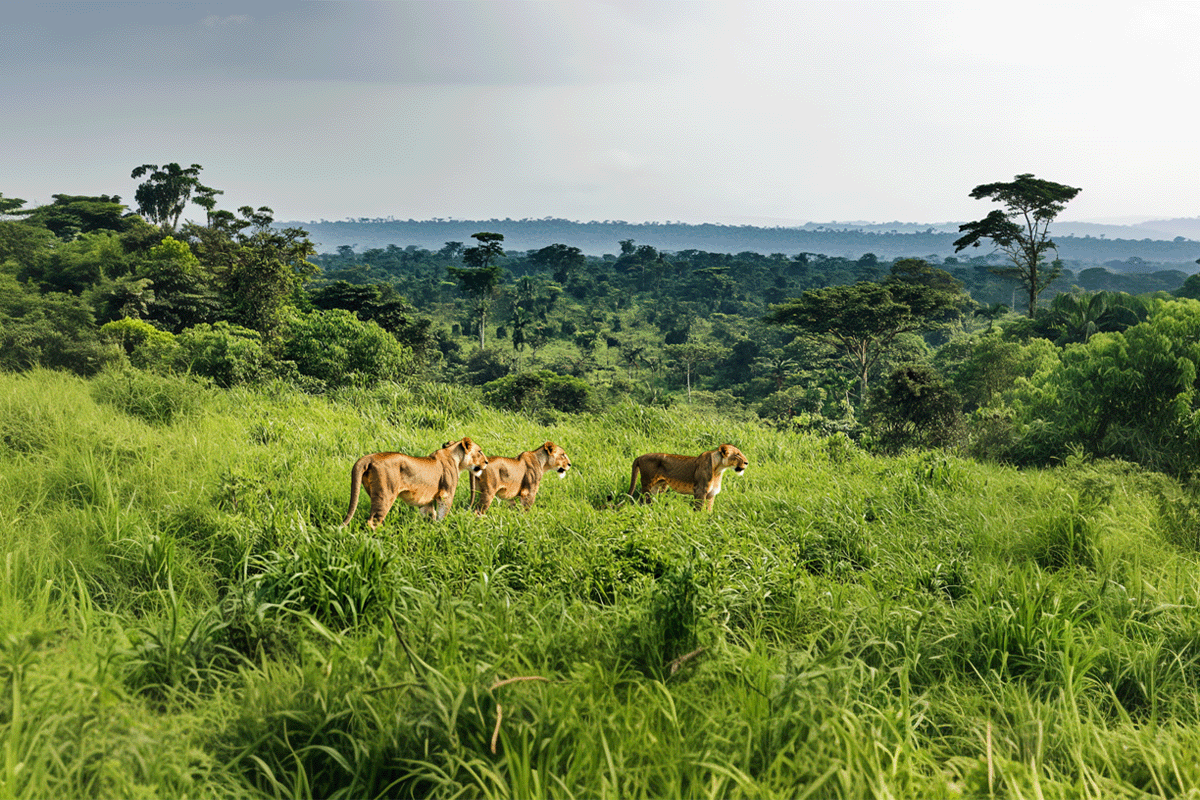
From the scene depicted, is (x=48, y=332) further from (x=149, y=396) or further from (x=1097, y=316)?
(x=1097, y=316)

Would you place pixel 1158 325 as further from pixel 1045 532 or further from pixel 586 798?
pixel 586 798

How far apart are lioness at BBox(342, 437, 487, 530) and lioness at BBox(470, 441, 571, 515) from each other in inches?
4.6

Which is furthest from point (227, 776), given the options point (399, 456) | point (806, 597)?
point (806, 597)

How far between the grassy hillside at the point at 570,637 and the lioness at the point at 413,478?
0.55ft

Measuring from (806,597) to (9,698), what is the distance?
332cm

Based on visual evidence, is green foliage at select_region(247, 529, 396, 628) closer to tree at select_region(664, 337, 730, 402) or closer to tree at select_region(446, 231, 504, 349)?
tree at select_region(664, 337, 730, 402)

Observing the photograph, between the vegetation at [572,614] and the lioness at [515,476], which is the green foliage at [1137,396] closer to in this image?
the vegetation at [572,614]

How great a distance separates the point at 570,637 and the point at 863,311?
2952 cm

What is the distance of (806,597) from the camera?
3533mm

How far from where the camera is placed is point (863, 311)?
96.2 feet

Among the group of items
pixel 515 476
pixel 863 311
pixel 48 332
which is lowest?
pixel 48 332

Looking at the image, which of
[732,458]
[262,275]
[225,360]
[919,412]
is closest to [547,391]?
[262,275]

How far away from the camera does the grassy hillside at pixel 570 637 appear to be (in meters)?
2.01

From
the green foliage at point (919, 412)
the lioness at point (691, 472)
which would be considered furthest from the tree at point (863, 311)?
the lioness at point (691, 472)
